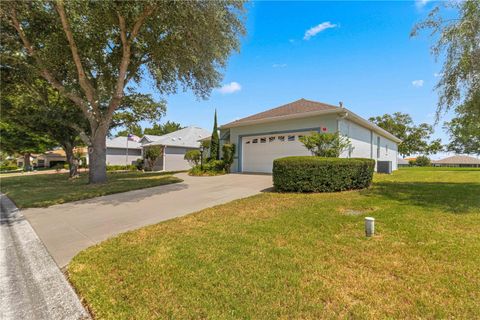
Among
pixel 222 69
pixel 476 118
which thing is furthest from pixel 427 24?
pixel 222 69

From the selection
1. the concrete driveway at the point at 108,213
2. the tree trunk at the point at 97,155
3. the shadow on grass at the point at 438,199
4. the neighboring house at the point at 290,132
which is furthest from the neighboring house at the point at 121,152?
the shadow on grass at the point at 438,199

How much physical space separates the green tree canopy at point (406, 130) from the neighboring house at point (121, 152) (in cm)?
3965

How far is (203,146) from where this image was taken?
18344mm

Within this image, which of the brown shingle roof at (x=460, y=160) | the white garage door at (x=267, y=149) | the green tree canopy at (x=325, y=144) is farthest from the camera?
the brown shingle roof at (x=460, y=160)

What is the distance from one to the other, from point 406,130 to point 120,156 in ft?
155

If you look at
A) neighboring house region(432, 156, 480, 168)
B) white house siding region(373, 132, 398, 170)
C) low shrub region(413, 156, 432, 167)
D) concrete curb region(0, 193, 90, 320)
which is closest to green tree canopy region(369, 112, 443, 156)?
low shrub region(413, 156, 432, 167)

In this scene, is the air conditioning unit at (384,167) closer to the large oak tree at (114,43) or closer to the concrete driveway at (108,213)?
the concrete driveway at (108,213)

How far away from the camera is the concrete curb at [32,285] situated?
233 cm

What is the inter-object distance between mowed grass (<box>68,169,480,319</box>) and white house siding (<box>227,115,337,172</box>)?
7226 millimetres

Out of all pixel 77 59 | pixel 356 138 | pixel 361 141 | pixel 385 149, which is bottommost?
pixel 385 149

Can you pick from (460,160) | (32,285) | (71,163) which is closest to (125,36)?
(32,285)

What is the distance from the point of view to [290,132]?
13.1 m

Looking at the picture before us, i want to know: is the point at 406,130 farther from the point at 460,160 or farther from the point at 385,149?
the point at 460,160

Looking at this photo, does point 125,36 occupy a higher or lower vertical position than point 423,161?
higher
